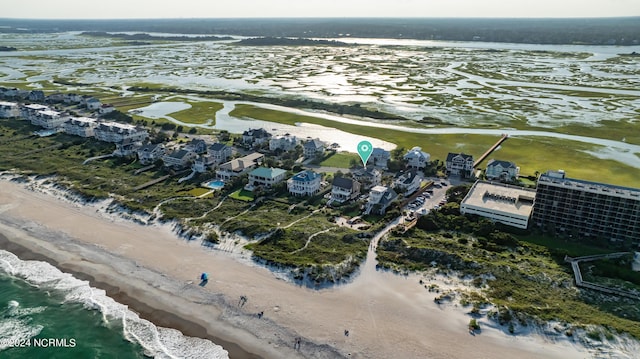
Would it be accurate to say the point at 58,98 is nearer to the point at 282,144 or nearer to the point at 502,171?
the point at 282,144

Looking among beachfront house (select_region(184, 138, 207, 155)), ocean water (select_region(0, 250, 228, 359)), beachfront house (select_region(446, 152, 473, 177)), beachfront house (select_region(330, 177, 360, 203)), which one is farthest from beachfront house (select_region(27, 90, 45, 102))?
beachfront house (select_region(446, 152, 473, 177))

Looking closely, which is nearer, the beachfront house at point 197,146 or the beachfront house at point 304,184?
the beachfront house at point 304,184

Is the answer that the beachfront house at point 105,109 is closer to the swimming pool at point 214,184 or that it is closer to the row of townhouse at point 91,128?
the row of townhouse at point 91,128

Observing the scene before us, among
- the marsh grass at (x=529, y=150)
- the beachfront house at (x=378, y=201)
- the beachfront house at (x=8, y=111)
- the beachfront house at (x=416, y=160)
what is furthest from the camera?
the beachfront house at (x=8, y=111)

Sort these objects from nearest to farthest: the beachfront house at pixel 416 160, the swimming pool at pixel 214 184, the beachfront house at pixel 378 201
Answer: the beachfront house at pixel 378 201 < the swimming pool at pixel 214 184 < the beachfront house at pixel 416 160

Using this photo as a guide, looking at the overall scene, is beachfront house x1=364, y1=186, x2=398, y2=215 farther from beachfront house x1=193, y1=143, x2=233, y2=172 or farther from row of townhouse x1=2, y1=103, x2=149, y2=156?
row of townhouse x1=2, y1=103, x2=149, y2=156

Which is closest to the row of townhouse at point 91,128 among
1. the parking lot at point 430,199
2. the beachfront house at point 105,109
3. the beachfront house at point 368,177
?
the beachfront house at point 105,109

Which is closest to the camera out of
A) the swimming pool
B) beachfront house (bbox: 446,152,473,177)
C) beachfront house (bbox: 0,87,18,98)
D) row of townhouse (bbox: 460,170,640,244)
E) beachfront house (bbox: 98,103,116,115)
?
row of townhouse (bbox: 460,170,640,244)
